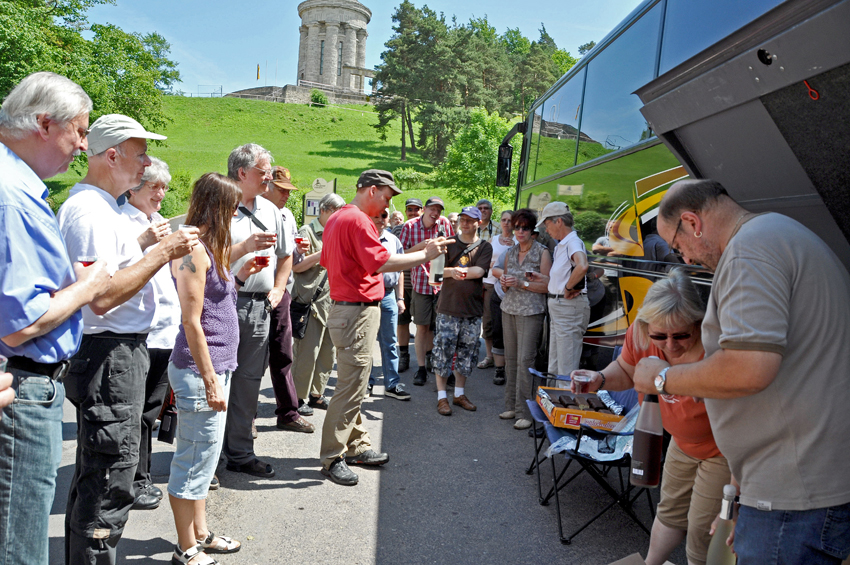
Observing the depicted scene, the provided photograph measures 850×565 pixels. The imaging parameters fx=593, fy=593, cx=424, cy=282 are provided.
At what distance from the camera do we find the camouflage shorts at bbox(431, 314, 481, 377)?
626 centimetres

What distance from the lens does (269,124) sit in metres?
62.8

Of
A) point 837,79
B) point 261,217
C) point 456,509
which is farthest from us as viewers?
point 261,217

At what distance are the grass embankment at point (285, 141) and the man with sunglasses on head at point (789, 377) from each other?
30.5 meters

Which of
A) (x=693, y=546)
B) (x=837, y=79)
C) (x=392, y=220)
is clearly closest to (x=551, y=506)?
(x=693, y=546)

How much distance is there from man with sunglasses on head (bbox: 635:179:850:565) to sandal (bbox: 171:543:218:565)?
252 cm

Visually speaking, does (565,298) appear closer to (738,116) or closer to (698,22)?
(698,22)

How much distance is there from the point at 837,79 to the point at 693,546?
1.96 meters

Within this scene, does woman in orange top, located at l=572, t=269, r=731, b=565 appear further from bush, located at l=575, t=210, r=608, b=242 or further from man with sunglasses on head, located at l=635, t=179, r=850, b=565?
bush, located at l=575, t=210, r=608, b=242

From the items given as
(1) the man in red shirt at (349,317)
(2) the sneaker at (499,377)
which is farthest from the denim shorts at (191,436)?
(2) the sneaker at (499,377)

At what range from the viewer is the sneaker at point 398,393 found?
6.41 metres

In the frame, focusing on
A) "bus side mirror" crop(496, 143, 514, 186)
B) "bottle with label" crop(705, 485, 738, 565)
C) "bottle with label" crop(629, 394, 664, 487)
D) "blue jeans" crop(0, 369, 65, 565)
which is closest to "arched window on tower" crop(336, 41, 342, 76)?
"bus side mirror" crop(496, 143, 514, 186)

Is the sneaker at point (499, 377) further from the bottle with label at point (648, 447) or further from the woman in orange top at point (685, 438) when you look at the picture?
the woman in orange top at point (685, 438)

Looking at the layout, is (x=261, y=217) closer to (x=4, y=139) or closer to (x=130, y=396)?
(x=130, y=396)

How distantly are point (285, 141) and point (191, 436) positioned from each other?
189 feet
